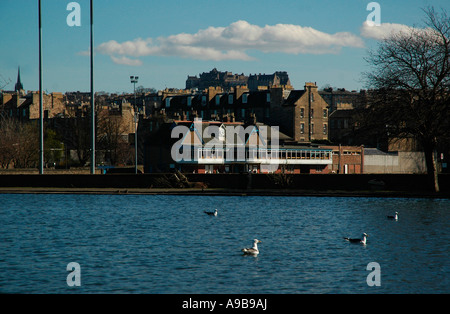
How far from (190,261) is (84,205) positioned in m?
29.1

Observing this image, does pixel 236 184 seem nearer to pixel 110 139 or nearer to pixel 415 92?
pixel 415 92

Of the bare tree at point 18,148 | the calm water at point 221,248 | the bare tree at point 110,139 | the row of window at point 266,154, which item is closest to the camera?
the calm water at point 221,248

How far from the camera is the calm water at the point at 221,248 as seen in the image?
21.2 metres

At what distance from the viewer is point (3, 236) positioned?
110ft

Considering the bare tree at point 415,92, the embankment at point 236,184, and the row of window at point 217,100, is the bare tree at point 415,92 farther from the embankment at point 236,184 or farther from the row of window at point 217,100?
the row of window at point 217,100

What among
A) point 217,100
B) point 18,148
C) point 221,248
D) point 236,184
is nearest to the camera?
point 221,248

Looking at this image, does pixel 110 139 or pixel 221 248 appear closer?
pixel 221 248

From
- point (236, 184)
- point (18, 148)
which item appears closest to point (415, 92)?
point (236, 184)

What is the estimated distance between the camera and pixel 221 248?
29062 millimetres

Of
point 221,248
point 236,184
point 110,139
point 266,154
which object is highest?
point 110,139

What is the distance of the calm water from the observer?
69.5 ft

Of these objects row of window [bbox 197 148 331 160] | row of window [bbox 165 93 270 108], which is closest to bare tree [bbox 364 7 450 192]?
row of window [bbox 197 148 331 160]

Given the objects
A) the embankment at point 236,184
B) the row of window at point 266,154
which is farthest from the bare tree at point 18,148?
the embankment at point 236,184
